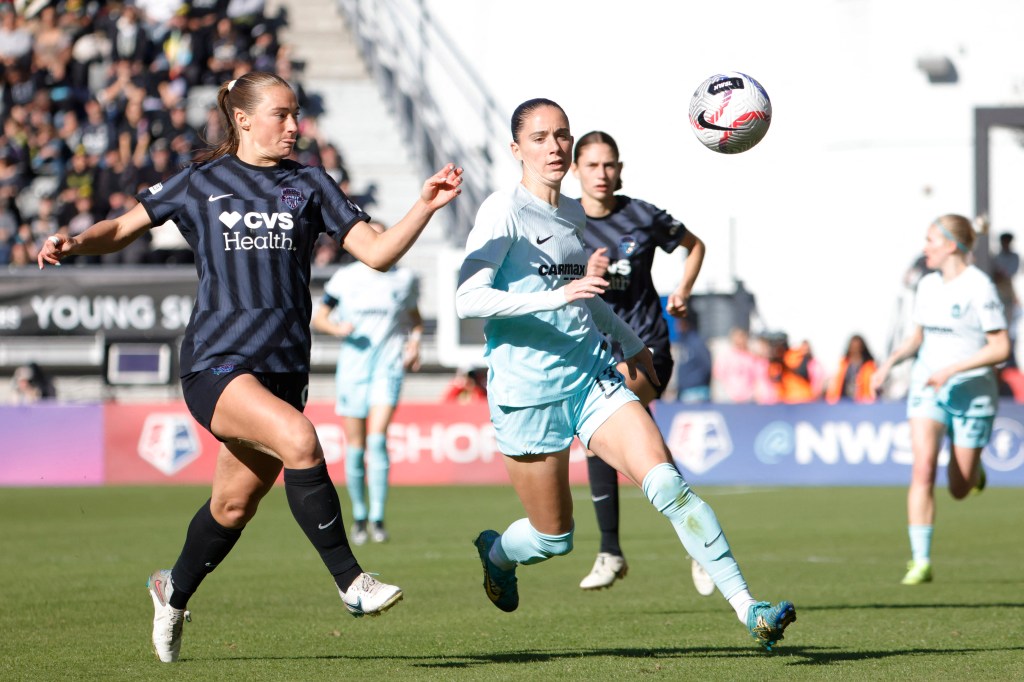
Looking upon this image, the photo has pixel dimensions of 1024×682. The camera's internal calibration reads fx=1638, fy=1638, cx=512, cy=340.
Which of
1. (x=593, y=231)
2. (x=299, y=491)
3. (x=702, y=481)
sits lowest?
(x=702, y=481)

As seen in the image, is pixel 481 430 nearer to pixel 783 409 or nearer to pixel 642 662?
pixel 783 409

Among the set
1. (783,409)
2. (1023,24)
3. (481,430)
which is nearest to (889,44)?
(1023,24)

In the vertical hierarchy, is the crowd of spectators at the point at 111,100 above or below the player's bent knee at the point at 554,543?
above

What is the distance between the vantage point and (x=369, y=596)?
6293 millimetres

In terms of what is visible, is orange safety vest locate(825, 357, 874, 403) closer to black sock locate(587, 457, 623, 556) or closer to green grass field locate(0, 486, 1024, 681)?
green grass field locate(0, 486, 1024, 681)

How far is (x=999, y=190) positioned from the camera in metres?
24.5

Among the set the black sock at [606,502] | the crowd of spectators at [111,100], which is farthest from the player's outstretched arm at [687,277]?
the crowd of spectators at [111,100]

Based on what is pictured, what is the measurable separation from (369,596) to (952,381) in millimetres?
4976

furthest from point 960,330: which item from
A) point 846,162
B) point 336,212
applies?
point 846,162

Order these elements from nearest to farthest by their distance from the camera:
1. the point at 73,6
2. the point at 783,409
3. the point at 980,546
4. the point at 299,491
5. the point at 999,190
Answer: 1. the point at 299,491
2. the point at 980,546
3. the point at 783,409
4. the point at 999,190
5. the point at 73,6

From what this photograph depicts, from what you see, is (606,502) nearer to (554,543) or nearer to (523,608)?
(523,608)

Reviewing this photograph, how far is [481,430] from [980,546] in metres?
8.42

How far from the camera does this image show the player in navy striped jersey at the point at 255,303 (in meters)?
6.34

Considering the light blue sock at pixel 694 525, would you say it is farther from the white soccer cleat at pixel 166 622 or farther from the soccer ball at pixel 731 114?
the white soccer cleat at pixel 166 622
